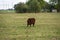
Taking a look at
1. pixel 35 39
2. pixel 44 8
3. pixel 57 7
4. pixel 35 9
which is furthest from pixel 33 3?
pixel 35 39

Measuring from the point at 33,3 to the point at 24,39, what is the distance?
7065 centimetres

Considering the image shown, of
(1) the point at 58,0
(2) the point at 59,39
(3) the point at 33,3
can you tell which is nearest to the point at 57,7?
(1) the point at 58,0

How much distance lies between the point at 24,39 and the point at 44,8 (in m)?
85.2

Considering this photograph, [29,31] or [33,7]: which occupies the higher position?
[29,31]

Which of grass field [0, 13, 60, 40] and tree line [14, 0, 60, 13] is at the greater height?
grass field [0, 13, 60, 40]

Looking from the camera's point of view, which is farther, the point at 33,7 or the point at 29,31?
the point at 33,7

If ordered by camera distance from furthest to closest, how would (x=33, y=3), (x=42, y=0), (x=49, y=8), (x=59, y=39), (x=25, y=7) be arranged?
(x=42, y=0) → (x=49, y=8) → (x=33, y=3) → (x=25, y=7) → (x=59, y=39)

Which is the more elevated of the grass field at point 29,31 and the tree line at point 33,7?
the grass field at point 29,31

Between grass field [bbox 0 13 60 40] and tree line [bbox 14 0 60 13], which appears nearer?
grass field [bbox 0 13 60 40]

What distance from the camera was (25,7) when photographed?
76500 millimetres

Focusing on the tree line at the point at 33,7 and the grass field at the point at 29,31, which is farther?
the tree line at the point at 33,7

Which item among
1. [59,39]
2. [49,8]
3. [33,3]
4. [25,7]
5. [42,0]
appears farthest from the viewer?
[42,0]

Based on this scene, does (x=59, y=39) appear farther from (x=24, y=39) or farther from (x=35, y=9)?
(x=35, y=9)

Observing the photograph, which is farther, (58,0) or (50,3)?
(50,3)
